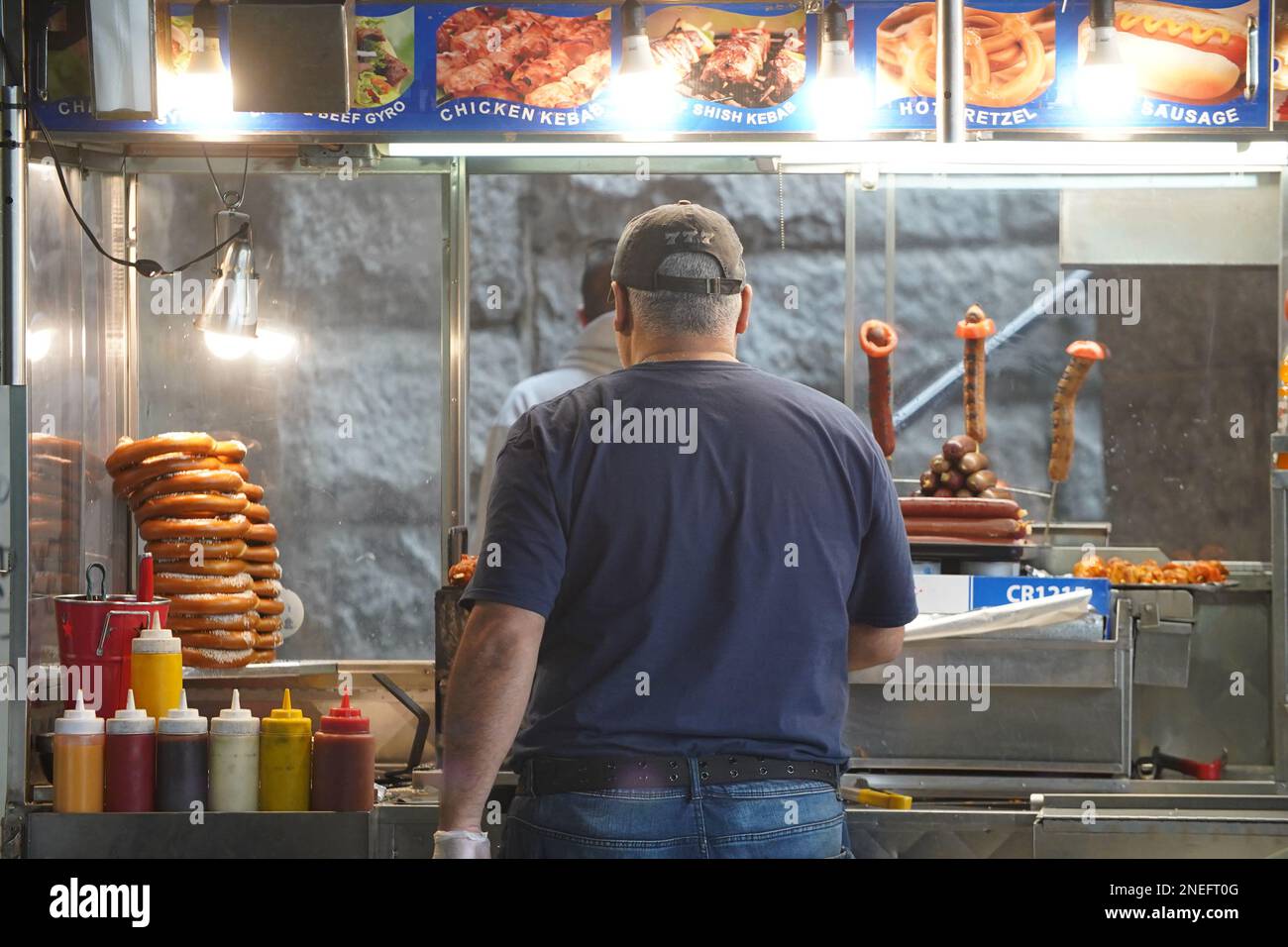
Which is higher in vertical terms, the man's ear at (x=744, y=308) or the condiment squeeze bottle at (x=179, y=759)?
the man's ear at (x=744, y=308)

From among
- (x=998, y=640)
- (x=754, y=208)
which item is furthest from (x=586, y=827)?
(x=754, y=208)

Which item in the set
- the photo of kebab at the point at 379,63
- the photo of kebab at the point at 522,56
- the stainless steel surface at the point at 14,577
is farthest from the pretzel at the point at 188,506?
the photo of kebab at the point at 522,56

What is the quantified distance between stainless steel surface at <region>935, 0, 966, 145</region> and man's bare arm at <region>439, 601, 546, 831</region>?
6.70 feet

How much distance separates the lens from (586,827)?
8.04ft

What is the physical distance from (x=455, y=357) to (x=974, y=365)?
1.64 metres

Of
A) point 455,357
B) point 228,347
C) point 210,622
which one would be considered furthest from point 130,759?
point 455,357

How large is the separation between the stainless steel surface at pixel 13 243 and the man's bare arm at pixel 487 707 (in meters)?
2.19

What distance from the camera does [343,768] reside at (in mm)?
3918

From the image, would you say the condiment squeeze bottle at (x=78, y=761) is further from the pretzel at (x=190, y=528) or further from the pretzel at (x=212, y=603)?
the pretzel at (x=190, y=528)

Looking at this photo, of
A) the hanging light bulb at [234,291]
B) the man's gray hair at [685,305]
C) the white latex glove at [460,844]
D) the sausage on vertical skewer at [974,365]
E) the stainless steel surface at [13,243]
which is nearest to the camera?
the white latex glove at [460,844]

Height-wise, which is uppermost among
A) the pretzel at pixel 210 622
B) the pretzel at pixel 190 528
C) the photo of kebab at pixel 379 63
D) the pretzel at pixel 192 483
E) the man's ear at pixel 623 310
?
the photo of kebab at pixel 379 63

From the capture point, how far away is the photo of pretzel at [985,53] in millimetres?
4273

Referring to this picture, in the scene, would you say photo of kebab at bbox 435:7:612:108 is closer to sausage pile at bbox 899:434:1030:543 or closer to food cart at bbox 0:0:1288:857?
food cart at bbox 0:0:1288:857

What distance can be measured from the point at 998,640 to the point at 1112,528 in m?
1.43
